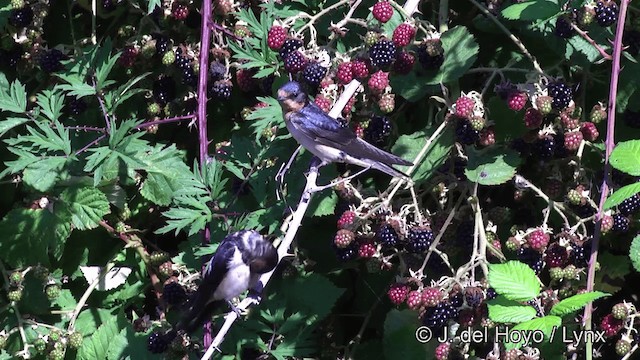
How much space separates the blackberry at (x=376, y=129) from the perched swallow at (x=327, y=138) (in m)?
0.13

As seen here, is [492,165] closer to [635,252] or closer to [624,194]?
[635,252]

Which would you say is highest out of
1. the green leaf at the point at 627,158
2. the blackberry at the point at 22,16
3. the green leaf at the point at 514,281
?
the blackberry at the point at 22,16

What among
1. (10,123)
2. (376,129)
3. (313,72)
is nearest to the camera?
(313,72)

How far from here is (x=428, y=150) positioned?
147 inches

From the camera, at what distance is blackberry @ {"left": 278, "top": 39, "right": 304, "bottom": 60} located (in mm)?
3637

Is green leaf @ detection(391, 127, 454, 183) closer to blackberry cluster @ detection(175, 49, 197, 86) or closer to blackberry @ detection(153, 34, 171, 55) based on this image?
blackberry cluster @ detection(175, 49, 197, 86)

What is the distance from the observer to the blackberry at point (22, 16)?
4145mm

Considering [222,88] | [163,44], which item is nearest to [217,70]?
[222,88]

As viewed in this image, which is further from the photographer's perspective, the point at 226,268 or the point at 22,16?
the point at 22,16

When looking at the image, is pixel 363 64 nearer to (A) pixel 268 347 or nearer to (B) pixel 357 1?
(B) pixel 357 1

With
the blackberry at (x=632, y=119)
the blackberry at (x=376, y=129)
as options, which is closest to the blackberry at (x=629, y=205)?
the blackberry at (x=632, y=119)

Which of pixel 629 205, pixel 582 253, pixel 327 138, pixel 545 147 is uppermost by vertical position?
pixel 327 138

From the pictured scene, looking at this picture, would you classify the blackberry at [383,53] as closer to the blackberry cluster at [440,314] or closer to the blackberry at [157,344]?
the blackberry cluster at [440,314]

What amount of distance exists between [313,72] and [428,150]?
491 mm
